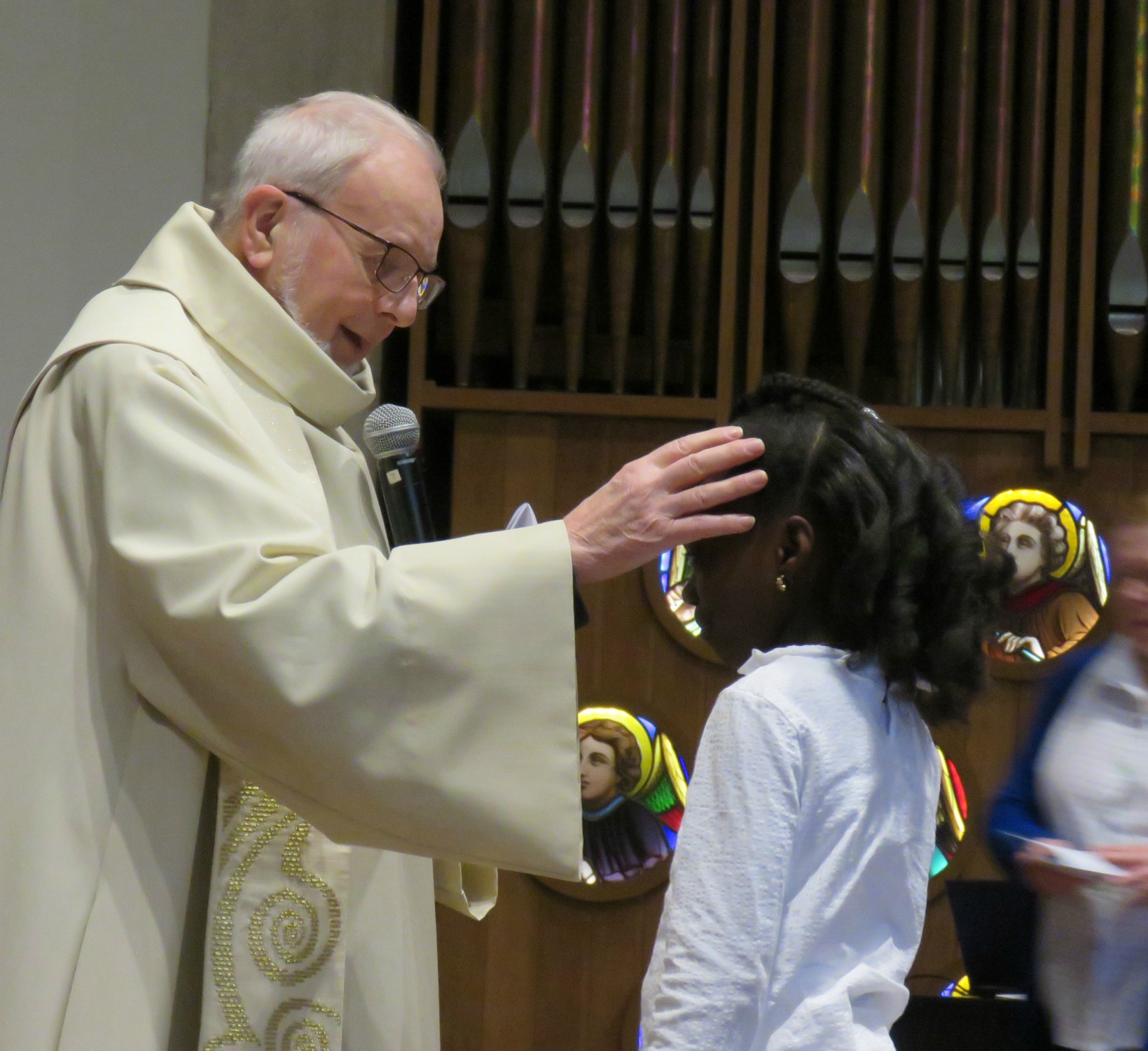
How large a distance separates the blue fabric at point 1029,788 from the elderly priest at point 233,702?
3.55 feet

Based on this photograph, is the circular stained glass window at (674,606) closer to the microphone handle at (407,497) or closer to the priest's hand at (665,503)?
the microphone handle at (407,497)

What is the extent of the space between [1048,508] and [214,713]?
9.97ft

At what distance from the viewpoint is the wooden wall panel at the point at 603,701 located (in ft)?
13.4

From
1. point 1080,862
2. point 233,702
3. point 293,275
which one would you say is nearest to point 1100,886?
point 1080,862

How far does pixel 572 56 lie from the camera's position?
14.3 ft

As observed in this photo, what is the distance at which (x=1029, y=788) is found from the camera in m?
2.69

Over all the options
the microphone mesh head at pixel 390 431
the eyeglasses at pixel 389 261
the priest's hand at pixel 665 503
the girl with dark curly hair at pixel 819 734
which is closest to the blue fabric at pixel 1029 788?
the girl with dark curly hair at pixel 819 734

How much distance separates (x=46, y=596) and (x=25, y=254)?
7.68ft

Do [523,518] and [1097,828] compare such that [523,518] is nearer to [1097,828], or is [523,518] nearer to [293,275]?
[293,275]

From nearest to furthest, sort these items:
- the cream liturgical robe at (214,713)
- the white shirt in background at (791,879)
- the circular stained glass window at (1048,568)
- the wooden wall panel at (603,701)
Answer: the white shirt in background at (791,879) → the cream liturgical robe at (214,713) → the wooden wall panel at (603,701) → the circular stained glass window at (1048,568)

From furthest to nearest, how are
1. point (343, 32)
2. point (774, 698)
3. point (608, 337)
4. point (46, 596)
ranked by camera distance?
point (608, 337), point (343, 32), point (46, 596), point (774, 698)

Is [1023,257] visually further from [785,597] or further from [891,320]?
[785,597]

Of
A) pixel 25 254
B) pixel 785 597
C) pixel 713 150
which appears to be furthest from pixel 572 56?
pixel 785 597

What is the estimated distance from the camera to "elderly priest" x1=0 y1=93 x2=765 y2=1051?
5.81 ft
